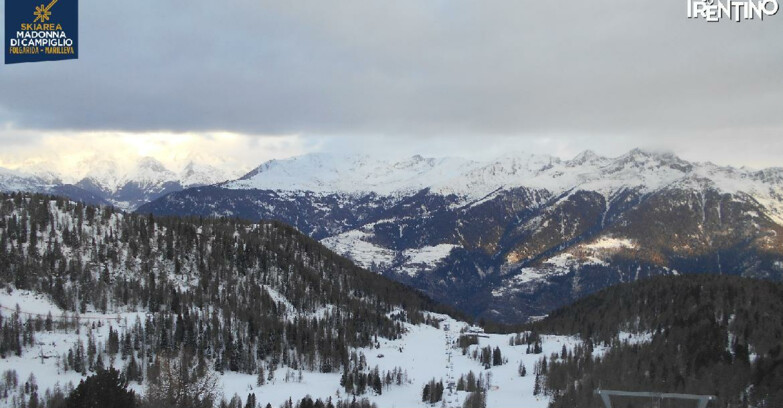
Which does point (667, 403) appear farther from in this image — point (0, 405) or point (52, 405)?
point (0, 405)

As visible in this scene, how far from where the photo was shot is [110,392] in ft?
358

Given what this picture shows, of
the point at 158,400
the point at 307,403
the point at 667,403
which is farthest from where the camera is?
the point at 307,403

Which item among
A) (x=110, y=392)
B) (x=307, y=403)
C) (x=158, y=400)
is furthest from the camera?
(x=307, y=403)

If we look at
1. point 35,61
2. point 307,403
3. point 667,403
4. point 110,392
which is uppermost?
point 35,61

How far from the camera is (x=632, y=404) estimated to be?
13862cm

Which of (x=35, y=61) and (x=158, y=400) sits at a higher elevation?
(x=35, y=61)

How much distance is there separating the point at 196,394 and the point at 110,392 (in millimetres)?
20707

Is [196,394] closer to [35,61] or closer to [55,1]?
[35,61]

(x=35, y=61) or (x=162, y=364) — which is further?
(x=35, y=61)

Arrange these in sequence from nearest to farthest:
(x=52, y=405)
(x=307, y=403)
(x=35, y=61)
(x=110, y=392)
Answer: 1. (x=110, y=392)
2. (x=35, y=61)
3. (x=52, y=405)
4. (x=307, y=403)

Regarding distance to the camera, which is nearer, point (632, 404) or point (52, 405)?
point (632, 404)

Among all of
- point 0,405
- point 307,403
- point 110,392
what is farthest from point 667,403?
point 0,405

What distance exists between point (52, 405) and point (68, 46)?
11168 centimetres

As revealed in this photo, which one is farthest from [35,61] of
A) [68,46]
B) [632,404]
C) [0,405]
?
[632,404]
